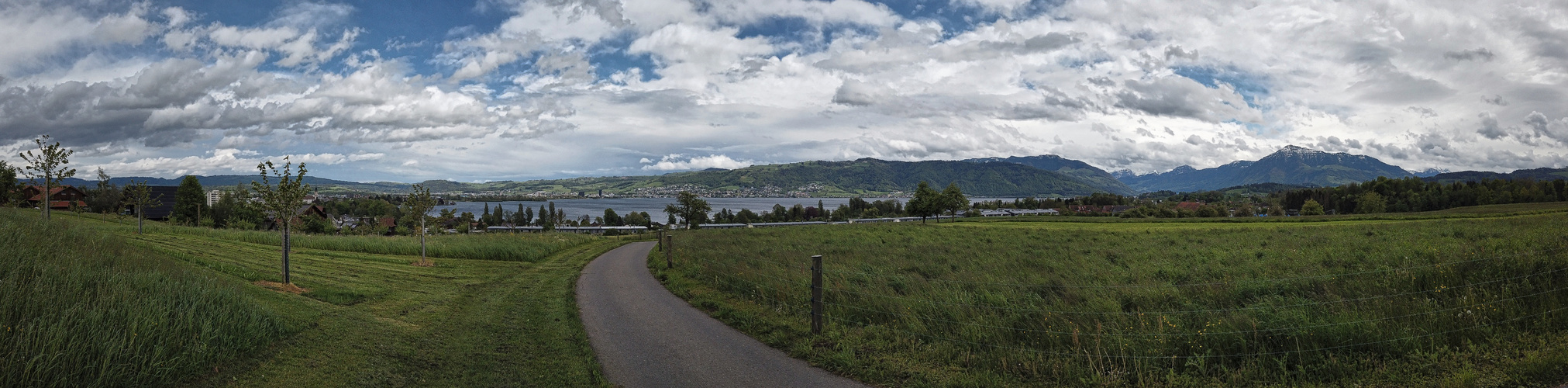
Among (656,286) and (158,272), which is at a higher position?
(158,272)

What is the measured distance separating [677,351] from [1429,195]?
345ft

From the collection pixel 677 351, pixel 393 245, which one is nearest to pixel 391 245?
pixel 393 245

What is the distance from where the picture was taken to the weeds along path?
6621 millimetres

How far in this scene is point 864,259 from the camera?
1803 cm

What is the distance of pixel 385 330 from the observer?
Result: 8.95m

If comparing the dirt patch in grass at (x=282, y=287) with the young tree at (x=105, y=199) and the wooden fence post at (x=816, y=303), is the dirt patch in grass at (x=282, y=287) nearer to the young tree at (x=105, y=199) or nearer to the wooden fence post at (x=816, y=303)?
the wooden fence post at (x=816, y=303)

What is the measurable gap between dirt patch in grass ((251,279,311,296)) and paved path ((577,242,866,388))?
5.10 meters

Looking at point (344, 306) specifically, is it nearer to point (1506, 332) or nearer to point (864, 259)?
point (864, 259)

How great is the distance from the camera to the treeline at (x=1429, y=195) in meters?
63.9

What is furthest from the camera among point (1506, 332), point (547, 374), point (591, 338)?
point (591, 338)

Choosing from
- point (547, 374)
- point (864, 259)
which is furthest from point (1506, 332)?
point (864, 259)

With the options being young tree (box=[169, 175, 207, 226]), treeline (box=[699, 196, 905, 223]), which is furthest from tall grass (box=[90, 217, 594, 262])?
treeline (box=[699, 196, 905, 223])

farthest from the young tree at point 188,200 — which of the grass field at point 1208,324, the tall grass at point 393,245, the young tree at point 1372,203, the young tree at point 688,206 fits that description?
the young tree at point 1372,203

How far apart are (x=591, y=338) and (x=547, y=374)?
206 cm
